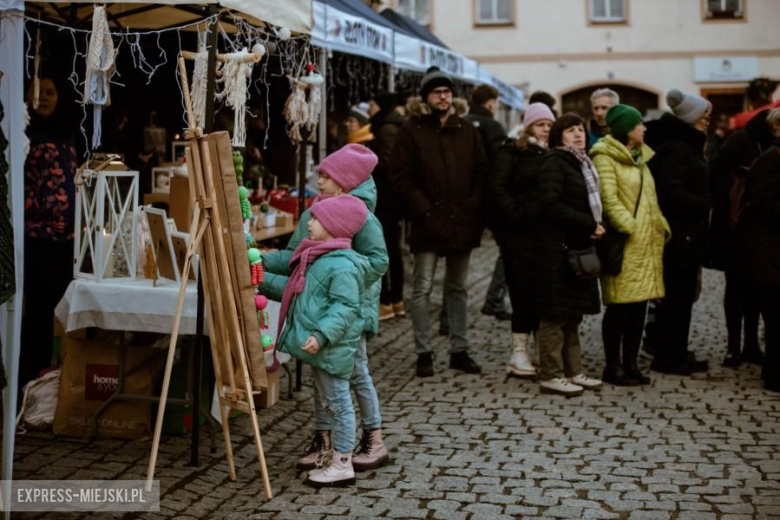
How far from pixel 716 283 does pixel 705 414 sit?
6.47 metres

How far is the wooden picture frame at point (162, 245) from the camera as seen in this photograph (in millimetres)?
5699

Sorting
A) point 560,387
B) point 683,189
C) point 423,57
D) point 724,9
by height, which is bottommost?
point 560,387

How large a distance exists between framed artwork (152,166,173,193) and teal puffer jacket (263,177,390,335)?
272cm

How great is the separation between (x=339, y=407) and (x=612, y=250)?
2.69 meters

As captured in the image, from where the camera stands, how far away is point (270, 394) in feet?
21.7

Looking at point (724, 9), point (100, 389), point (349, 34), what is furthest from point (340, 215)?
point (724, 9)

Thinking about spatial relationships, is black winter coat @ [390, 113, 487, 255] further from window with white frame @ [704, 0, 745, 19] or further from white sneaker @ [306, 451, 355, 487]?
window with white frame @ [704, 0, 745, 19]

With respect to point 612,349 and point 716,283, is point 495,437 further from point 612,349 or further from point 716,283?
point 716,283

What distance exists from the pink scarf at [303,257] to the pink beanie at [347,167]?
32 centimetres

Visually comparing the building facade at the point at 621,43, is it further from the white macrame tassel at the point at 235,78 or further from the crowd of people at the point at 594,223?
the white macrame tassel at the point at 235,78

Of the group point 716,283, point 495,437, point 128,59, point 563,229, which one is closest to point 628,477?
point 495,437

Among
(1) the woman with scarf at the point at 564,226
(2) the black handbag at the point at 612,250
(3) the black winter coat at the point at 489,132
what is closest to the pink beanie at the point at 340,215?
(1) the woman with scarf at the point at 564,226

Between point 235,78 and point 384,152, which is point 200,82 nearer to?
point 235,78

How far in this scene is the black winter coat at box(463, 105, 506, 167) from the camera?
7.91 m
